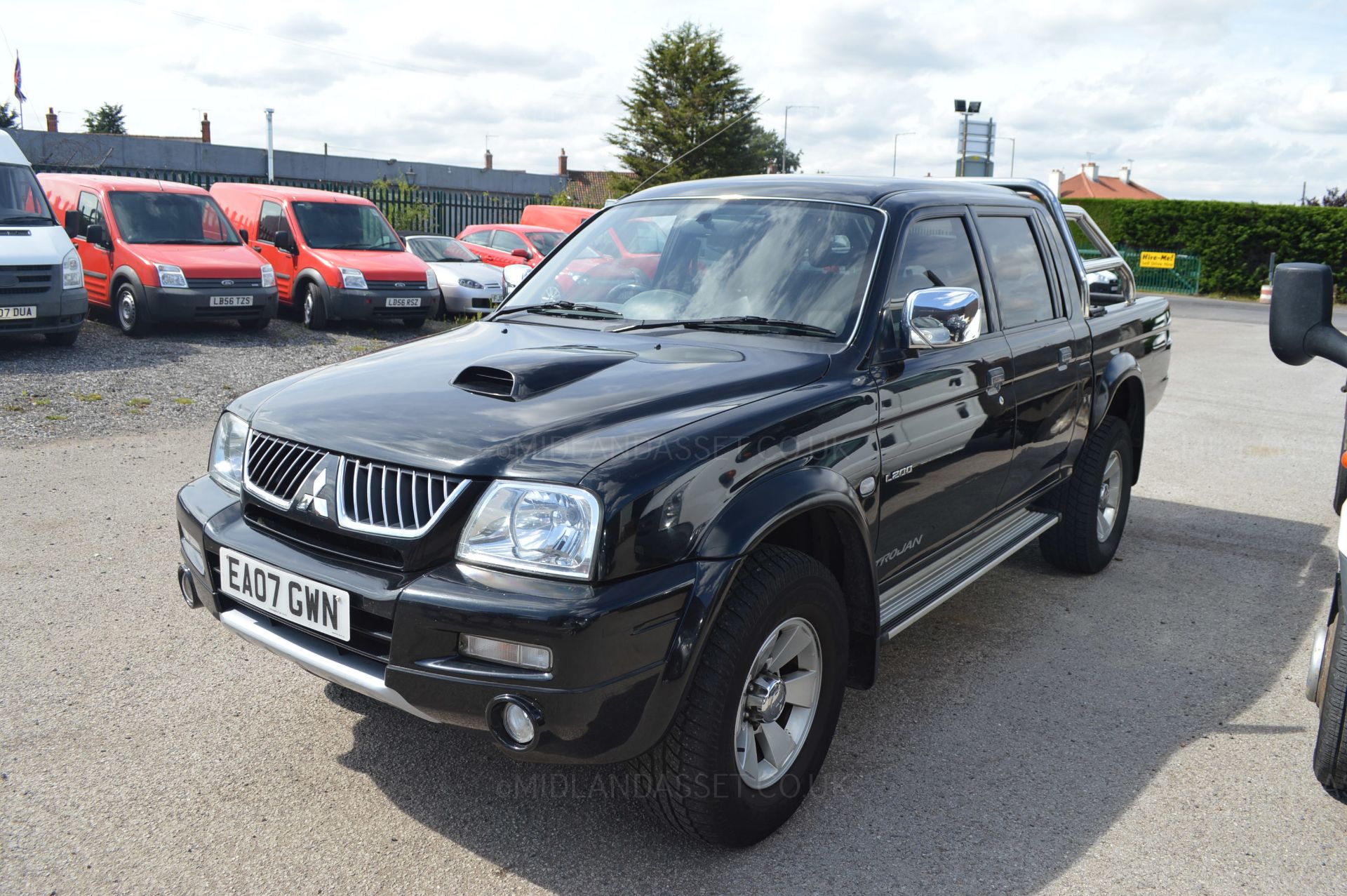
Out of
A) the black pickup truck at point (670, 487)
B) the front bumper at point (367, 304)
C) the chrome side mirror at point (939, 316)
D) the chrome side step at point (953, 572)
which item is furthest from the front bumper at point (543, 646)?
the front bumper at point (367, 304)

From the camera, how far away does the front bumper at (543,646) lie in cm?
238

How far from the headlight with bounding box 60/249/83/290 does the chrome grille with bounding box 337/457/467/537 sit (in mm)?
9406

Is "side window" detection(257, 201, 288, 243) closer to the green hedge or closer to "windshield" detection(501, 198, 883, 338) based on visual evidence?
"windshield" detection(501, 198, 883, 338)

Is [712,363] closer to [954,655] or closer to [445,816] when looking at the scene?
[445,816]

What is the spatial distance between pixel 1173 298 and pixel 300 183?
2347 centimetres

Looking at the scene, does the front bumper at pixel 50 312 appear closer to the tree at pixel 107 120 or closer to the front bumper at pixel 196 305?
the front bumper at pixel 196 305

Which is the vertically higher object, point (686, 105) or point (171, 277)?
point (686, 105)

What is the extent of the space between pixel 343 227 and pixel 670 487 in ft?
42.6

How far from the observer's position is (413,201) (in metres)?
24.0

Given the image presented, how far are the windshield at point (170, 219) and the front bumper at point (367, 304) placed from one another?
1420 millimetres

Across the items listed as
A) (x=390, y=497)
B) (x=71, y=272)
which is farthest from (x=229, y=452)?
(x=71, y=272)

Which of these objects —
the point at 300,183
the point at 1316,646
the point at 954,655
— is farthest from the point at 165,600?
the point at 300,183

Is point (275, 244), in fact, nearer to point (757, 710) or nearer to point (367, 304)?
point (367, 304)

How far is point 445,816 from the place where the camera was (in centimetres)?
305
